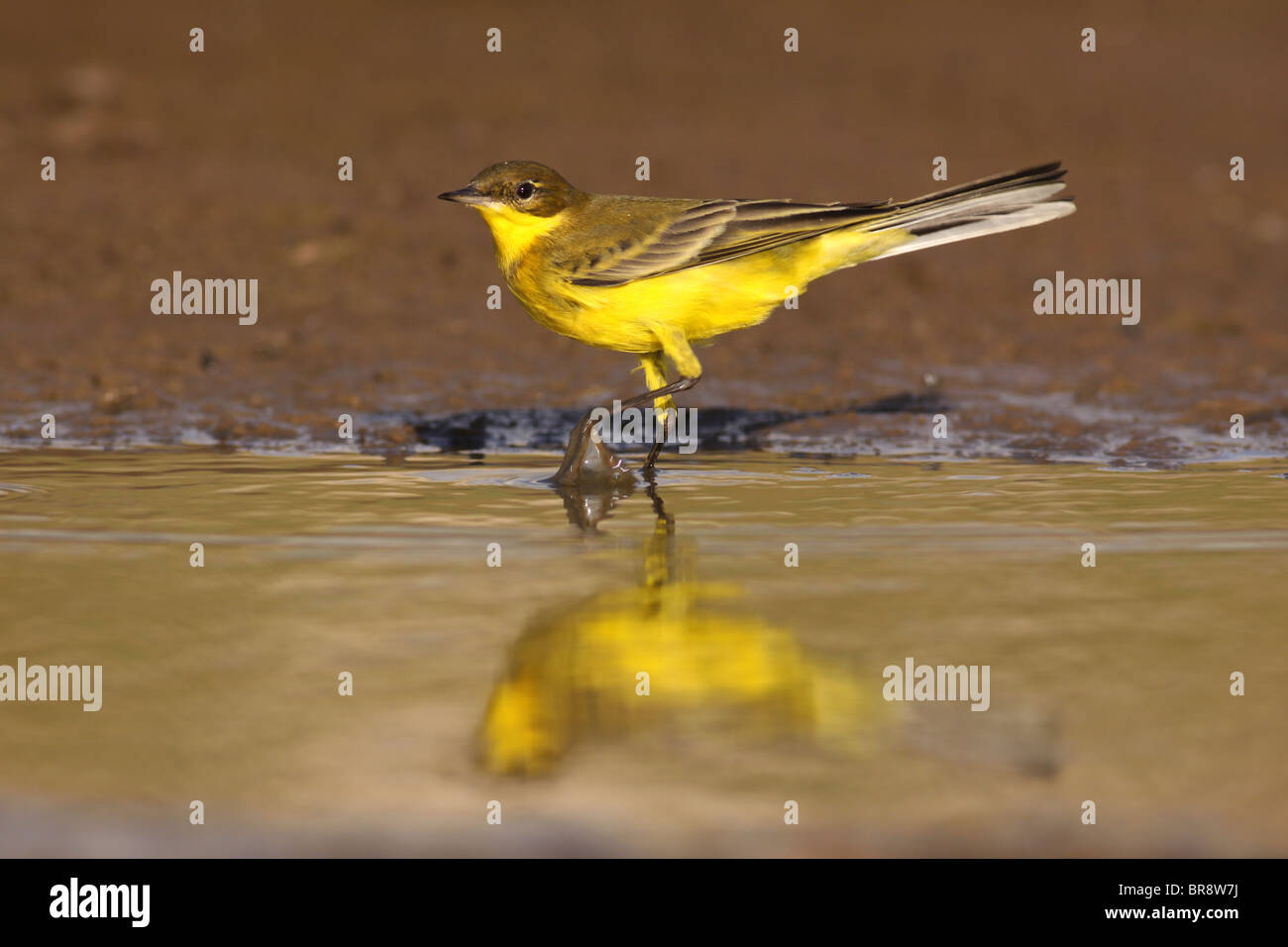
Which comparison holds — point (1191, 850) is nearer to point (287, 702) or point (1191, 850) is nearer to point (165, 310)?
point (287, 702)

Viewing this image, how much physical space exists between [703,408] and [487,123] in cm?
579

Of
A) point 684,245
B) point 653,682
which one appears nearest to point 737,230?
point 684,245

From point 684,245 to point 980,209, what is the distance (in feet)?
4.04

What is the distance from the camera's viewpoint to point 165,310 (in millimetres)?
10805

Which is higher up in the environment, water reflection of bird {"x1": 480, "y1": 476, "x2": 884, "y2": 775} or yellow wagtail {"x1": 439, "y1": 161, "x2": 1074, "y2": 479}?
yellow wagtail {"x1": 439, "y1": 161, "x2": 1074, "y2": 479}

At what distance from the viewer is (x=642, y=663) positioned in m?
4.59

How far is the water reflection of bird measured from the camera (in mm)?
4098

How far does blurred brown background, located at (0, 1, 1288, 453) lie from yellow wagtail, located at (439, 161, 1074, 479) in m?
1.67

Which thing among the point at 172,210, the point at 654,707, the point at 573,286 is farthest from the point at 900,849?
the point at 172,210

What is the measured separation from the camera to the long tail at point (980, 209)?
7.10 m

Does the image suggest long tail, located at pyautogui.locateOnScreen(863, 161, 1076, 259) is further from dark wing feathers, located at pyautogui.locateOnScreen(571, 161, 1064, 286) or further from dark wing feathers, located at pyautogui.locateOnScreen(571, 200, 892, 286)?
dark wing feathers, located at pyautogui.locateOnScreen(571, 200, 892, 286)

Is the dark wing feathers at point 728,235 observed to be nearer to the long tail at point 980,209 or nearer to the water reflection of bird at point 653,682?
the long tail at point 980,209

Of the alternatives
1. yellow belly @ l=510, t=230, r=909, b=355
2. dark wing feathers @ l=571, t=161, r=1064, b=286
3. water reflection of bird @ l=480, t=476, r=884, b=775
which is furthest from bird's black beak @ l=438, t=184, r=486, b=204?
water reflection of bird @ l=480, t=476, r=884, b=775

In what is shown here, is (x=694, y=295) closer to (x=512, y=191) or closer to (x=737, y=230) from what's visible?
(x=737, y=230)
